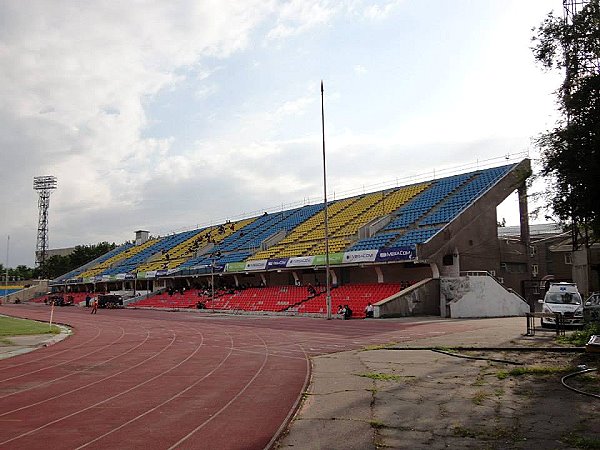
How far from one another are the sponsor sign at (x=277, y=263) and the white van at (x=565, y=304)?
2333cm

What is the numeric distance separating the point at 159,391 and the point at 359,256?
27331mm

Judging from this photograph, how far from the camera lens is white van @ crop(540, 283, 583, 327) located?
21.7 m

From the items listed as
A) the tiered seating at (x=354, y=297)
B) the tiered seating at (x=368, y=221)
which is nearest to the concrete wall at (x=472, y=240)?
the tiered seating at (x=354, y=297)

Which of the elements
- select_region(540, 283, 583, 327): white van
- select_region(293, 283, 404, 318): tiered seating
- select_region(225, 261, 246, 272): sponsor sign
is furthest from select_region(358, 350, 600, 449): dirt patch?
select_region(225, 261, 246, 272): sponsor sign

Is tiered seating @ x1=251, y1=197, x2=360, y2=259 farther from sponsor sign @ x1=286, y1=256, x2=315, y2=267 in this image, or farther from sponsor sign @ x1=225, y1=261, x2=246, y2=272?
sponsor sign @ x1=225, y1=261, x2=246, y2=272

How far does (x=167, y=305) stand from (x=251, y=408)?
1844 inches

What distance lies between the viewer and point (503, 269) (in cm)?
3903

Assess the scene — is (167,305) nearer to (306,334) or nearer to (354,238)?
(354,238)

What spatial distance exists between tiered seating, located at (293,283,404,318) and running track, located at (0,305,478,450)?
12.8 meters

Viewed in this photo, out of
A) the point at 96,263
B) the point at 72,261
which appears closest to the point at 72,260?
the point at 72,261

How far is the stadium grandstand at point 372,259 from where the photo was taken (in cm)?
3356

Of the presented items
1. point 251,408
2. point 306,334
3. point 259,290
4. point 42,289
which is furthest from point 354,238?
point 42,289

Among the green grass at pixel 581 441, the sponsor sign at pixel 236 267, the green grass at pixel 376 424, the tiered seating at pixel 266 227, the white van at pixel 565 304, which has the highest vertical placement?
the tiered seating at pixel 266 227

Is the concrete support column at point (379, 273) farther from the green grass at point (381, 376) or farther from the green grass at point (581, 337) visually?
the green grass at point (381, 376)
